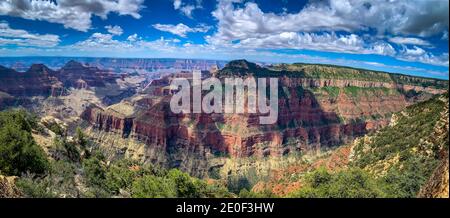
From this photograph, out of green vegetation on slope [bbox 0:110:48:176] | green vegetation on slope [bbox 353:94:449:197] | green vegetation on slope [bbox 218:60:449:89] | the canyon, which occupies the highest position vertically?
green vegetation on slope [bbox 218:60:449:89]

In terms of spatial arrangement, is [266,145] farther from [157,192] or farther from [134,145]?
[157,192]

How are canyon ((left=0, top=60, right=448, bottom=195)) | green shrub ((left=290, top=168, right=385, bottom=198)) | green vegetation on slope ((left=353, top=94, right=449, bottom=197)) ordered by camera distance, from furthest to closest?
canyon ((left=0, top=60, right=448, bottom=195))
green vegetation on slope ((left=353, top=94, right=449, bottom=197))
green shrub ((left=290, top=168, right=385, bottom=198))

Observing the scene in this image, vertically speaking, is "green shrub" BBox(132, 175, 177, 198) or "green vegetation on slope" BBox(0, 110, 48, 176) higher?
"green vegetation on slope" BBox(0, 110, 48, 176)

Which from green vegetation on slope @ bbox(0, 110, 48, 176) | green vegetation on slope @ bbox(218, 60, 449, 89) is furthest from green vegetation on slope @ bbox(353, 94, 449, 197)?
green vegetation on slope @ bbox(218, 60, 449, 89)

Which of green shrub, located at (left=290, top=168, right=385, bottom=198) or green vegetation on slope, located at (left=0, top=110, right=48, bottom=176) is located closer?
green shrub, located at (left=290, top=168, right=385, bottom=198)

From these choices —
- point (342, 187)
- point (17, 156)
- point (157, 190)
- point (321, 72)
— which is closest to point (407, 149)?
point (342, 187)

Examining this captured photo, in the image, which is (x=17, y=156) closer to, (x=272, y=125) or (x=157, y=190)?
(x=157, y=190)

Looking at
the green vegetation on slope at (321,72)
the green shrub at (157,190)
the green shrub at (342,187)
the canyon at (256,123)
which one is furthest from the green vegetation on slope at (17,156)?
the green vegetation on slope at (321,72)

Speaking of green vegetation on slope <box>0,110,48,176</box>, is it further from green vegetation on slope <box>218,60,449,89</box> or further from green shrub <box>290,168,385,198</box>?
green vegetation on slope <box>218,60,449,89</box>

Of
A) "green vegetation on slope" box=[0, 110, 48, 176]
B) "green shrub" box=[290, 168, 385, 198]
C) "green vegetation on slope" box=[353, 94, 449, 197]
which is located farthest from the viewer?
"green vegetation on slope" box=[353, 94, 449, 197]

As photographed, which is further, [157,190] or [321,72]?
[321,72]
